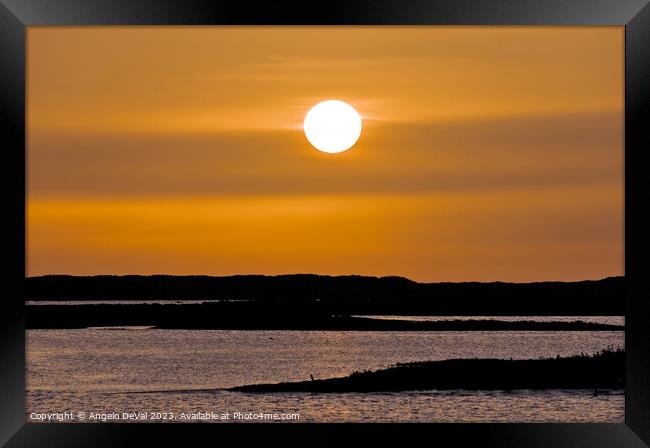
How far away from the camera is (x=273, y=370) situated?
36344 millimetres

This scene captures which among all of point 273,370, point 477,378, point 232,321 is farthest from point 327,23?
point 232,321

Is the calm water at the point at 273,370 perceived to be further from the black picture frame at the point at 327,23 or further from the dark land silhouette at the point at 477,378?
the black picture frame at the point at 327,23

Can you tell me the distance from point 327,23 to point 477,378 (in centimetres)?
2610

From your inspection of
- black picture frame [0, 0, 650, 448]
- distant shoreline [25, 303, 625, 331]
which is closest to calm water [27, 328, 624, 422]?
distant shoreline [25, 303, 625, 331]

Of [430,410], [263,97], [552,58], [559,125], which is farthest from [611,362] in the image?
[263,97]

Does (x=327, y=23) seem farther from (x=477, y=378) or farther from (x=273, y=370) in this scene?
(x=273, y=370)

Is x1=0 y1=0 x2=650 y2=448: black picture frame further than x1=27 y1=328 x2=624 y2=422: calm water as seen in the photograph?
No

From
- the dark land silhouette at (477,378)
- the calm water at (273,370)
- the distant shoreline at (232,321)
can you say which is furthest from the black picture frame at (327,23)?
the distant shoreline at (232,321)

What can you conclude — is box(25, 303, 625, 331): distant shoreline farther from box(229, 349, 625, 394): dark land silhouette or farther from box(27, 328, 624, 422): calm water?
box(229, 349, 625, 394): dark land silhouette

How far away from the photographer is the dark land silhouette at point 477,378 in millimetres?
26922

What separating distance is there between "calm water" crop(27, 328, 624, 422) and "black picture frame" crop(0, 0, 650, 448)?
541 inches

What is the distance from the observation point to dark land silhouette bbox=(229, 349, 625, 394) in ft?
88.3

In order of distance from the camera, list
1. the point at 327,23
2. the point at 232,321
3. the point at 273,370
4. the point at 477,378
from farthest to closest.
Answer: the point at 232,321
the point at 273,370
the point at 477,378
the point at 327,23

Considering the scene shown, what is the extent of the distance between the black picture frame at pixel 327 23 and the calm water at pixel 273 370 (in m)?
13.8
